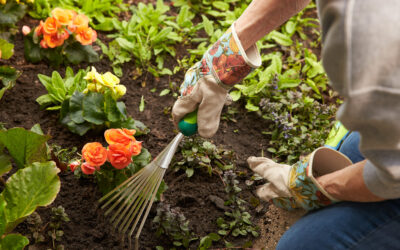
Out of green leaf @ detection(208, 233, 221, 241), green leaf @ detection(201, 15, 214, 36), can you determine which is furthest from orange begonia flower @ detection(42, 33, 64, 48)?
green leaf @ detection(208, 233, 221, 241)

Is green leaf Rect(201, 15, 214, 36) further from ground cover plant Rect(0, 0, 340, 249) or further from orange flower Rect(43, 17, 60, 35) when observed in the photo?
orange flower Rect(43, 17, 60, 35)

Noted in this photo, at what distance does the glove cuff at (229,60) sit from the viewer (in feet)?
4.63

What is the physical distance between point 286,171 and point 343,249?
31 cm

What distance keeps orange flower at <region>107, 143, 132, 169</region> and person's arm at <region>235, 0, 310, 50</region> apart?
599 mm

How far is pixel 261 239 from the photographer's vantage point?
1798 millimetres

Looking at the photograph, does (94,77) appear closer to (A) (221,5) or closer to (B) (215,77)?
(B) (215,77)

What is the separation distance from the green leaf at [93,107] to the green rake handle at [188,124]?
1.62 ft

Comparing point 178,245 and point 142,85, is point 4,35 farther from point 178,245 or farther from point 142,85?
point 178,245

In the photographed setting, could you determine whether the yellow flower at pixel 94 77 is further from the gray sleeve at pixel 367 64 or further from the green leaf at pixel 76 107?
the gray sleeve at pixel 367 64

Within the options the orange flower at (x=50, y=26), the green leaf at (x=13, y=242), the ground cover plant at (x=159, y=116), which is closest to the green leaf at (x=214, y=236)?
the ground cover plant at (x=159, y=116)

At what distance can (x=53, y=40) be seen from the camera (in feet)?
6.89

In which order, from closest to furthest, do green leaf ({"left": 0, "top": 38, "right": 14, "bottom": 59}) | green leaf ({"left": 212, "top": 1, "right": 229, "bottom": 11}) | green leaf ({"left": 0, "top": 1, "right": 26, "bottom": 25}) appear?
green leaf ({"left": 0, "top": 38, "right": 14, "bottom": 59}) < green leaf ({"left": 0, "top": 1, "right": 26, "bottom": 25}) < green leaf ({"left": 212, "top": 1, "right": 229, "bottom": 11})

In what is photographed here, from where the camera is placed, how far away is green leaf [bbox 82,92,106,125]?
1.83 m

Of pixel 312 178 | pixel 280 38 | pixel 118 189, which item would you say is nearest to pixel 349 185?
pixel 312 178
